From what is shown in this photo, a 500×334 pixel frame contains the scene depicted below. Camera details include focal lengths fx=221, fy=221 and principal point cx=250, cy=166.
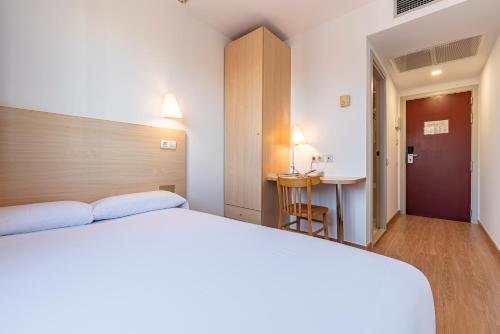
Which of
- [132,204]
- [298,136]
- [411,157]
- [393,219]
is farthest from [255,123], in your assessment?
[411,157]

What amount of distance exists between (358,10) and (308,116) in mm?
1176

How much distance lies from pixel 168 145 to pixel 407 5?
101 inches

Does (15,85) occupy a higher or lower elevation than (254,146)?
higher

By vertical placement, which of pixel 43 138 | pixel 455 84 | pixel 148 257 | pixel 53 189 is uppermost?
pixel 455 84

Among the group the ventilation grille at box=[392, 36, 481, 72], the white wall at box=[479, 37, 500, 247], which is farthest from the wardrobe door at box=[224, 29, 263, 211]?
the white wall at box=[479, 37, 500, 247]

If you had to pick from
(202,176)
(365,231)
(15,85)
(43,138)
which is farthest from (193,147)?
(365,231)

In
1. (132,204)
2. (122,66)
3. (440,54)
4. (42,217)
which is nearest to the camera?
(42,217)

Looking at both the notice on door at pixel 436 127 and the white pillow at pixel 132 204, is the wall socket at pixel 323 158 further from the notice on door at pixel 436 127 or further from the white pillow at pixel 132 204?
the notice on door at pixel 436 127

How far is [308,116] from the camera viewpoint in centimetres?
271

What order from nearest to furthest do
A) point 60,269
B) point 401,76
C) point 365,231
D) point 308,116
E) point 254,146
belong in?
point 60,269, point 365,231, point 254,146, point 308,116, point 401,76

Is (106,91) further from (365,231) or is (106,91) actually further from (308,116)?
(365,231)

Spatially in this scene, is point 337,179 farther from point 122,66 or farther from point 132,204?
point 122,66

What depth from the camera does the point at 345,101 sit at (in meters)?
2.39

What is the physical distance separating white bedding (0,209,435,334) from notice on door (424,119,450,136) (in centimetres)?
391
